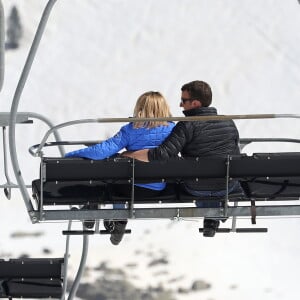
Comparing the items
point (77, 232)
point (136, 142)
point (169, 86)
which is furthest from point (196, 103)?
point (169, 86)

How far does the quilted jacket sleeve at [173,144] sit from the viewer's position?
21.4 ft

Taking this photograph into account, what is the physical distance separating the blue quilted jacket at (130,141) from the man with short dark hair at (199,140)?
0.06m

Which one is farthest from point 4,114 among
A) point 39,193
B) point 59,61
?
point 59,61

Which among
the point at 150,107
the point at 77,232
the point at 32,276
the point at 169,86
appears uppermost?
the point at 150,107

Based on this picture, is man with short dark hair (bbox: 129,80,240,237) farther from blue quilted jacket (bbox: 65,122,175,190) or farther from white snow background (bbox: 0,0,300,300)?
white snow background (bbox: 0,0,300,300)

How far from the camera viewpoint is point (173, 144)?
6.54 metres

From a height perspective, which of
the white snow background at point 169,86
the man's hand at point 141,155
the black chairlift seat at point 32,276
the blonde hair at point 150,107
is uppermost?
the blonde hair at point 150,107

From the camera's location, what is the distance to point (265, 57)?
5294 centimetres

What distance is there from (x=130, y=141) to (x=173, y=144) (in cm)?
25

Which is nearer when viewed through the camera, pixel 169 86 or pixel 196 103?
pixel 196 103

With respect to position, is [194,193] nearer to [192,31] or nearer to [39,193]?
[39,193]

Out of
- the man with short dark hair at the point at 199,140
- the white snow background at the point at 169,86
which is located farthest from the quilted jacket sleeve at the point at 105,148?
the white snow background at the point at 169,86

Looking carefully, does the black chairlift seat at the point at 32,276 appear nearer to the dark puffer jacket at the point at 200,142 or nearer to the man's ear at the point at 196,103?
the dark puffer jacket at the point at 200,142

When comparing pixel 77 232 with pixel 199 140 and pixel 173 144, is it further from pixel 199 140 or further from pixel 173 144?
pixel 199 140
